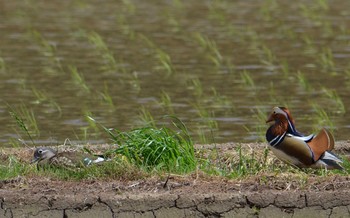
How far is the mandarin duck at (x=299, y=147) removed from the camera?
7.89m

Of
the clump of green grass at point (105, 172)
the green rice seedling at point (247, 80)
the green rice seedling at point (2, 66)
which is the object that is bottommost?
the green rice seedling at point (2, 66)

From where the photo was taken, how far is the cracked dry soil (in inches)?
284

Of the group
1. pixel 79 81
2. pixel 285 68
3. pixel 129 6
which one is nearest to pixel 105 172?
pixel 79 81

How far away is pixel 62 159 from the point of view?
796 cm

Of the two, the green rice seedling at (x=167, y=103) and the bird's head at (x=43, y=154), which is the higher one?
the bird's head at (x=43, y=154)

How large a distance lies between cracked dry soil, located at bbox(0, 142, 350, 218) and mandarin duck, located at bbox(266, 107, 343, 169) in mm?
471

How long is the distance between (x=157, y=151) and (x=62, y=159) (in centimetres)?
59

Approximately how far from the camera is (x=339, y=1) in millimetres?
20531

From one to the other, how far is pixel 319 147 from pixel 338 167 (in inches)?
6.3

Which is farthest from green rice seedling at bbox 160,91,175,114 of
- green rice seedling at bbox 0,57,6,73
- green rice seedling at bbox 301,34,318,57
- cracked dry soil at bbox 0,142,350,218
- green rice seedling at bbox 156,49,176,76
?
cracked dry soil at bbox 0,142,350,218

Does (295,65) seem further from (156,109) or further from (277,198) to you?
(277,198)

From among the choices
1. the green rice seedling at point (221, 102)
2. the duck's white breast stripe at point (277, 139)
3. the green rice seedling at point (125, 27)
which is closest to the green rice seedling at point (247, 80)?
the green rice seedling at point (221, 102)

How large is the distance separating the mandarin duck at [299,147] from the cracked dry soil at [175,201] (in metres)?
0.47

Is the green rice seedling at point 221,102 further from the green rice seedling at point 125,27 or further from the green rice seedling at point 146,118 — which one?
the green rice seedling at point 125,27
